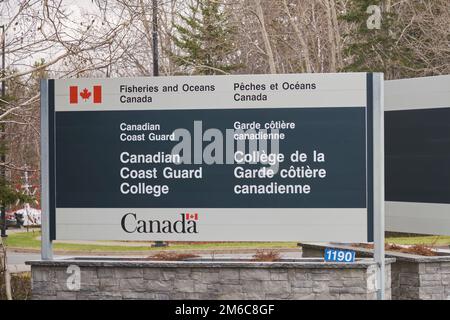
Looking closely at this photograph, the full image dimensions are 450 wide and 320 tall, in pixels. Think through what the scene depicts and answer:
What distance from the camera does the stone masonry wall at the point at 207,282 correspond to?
11469 millimetres

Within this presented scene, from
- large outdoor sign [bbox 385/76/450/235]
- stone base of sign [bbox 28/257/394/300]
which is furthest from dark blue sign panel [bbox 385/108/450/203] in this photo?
stone base of sign [bbox 28/257/394/300]

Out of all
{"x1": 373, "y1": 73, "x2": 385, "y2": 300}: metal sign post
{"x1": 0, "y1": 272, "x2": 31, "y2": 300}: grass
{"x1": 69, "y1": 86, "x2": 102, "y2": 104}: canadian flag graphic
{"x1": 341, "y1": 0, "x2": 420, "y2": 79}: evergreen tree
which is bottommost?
{"x1": 0, "y1": 272, "x2": 31, "y2": 300}: grass

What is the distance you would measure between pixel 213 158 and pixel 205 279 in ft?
5.19

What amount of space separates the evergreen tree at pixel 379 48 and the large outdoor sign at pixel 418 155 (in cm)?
2488

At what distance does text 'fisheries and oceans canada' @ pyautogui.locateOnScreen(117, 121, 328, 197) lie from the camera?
38.3ft

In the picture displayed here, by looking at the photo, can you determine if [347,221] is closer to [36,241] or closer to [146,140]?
[146,140]

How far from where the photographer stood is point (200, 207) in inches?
467

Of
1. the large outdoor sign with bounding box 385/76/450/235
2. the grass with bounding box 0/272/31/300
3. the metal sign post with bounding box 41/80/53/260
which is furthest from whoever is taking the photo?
the grass with bounding box 0/272/31/300

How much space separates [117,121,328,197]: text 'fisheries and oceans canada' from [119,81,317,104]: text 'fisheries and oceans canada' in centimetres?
34

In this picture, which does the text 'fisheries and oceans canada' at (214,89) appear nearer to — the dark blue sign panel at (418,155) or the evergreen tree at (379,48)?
the dark blue sign panel at (418,155)

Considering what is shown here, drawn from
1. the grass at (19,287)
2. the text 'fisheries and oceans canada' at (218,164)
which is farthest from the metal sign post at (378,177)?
the grass at (19,287)

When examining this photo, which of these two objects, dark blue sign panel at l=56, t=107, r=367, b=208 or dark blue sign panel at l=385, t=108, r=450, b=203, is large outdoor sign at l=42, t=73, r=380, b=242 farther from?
dark blue sign panel at l=385, t=108, r=450, b=203

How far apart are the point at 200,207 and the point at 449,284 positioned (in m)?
3.81

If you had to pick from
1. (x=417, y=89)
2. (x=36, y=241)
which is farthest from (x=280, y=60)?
(x=417, y=89)
